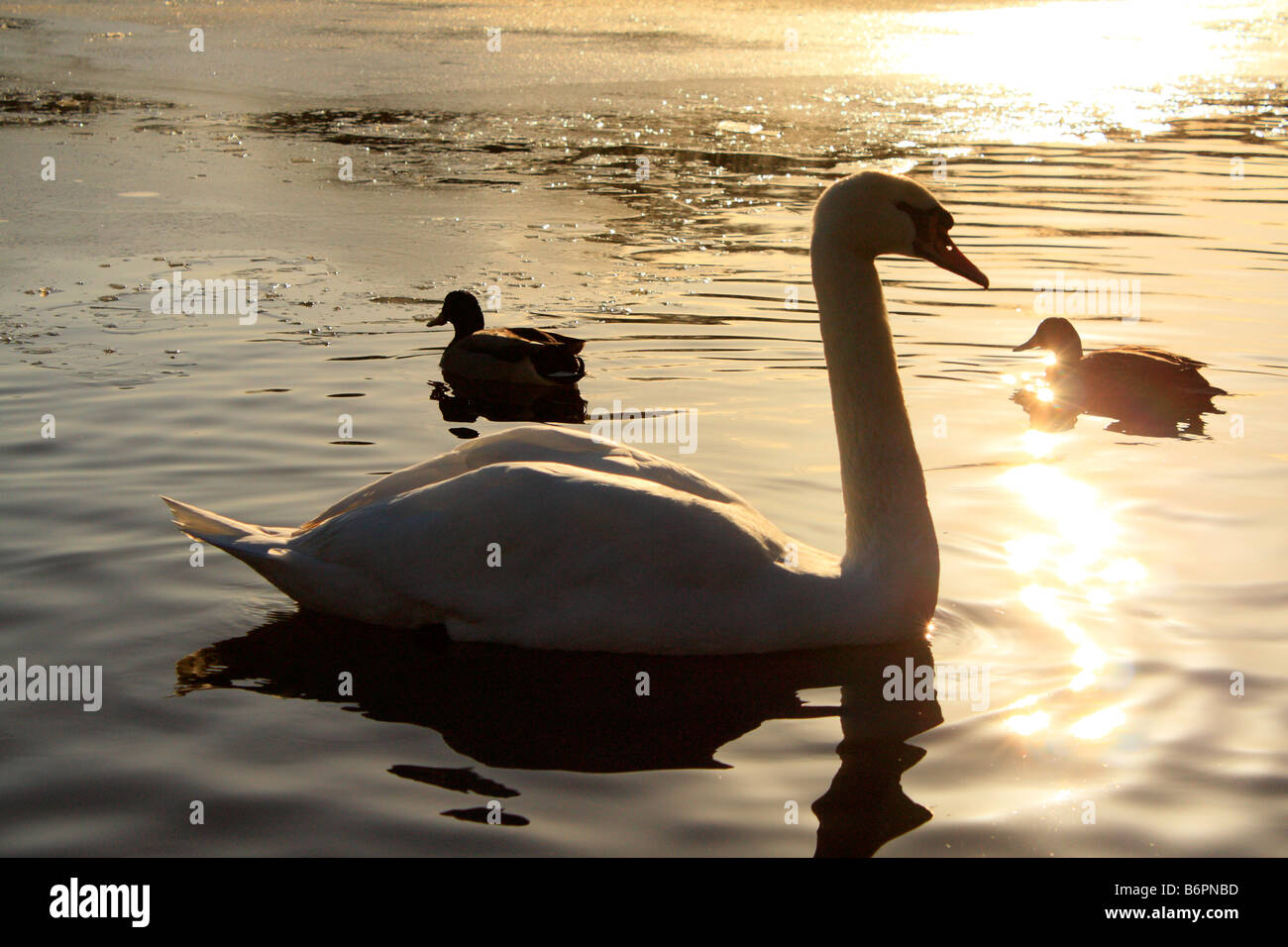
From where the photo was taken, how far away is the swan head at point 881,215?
5.00 metres

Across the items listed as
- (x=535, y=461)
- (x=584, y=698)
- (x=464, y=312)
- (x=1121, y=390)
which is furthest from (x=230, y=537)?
(x=1121, y=390)

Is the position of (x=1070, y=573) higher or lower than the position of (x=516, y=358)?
lower

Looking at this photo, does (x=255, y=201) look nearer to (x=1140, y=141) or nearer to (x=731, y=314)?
(x=731, y=314)

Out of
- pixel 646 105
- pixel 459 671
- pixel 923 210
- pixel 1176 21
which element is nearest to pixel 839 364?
pixel 923 210

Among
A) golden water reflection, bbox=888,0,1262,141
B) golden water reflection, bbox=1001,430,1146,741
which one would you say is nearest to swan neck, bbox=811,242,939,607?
golden water reflection, bbox=1001,430,1146,741

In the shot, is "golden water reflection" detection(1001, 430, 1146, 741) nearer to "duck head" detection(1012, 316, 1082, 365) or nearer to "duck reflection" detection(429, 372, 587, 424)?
"duck head" detection(1012, 316, 1082, 365)

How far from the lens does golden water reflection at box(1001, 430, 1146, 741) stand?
444cm

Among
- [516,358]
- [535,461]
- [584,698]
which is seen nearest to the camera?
[584,698]

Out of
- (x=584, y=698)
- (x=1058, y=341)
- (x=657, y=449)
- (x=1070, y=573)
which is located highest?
(x=1058, y=341)

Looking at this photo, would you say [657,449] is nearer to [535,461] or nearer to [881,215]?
[535,461]

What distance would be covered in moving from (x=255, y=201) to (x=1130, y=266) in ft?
26.0

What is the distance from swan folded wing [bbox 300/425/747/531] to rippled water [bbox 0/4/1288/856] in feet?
1.71

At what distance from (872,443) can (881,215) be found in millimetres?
786

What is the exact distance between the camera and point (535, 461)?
500 cm
